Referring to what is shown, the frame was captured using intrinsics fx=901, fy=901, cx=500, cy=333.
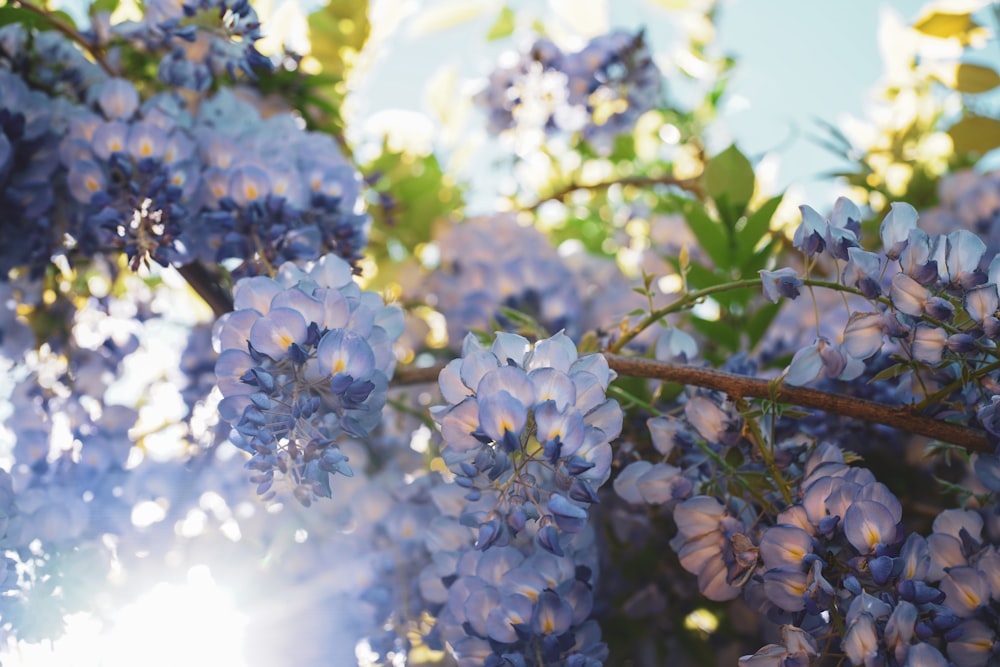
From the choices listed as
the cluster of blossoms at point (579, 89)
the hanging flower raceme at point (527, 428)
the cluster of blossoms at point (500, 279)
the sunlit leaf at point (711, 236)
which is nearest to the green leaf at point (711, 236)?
the sunlit leaf at point (711, 236)

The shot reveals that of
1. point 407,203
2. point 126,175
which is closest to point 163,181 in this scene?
point 126,175

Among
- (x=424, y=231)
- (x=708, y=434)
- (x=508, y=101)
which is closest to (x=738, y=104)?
(x=508, y=101)

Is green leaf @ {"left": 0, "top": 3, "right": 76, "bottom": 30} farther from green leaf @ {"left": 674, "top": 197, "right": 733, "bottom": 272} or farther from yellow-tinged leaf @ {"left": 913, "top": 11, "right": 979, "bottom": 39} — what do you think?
yellow-tinged leaf @ {"left": 913, "top": 11, "right": 979, "bottom": 39}

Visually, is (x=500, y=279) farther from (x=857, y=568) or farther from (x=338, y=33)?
(x=857, y=568)

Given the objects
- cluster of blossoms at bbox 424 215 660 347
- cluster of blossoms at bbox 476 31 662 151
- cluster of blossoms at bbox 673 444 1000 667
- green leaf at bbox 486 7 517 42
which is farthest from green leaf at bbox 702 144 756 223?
green leaf at bbox 486 7 517 42

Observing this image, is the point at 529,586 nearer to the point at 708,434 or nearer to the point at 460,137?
the point at 708,434

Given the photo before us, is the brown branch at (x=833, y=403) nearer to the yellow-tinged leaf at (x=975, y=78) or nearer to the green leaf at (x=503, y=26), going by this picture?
the yellow-tinged leaf at (x=975, y=78)
